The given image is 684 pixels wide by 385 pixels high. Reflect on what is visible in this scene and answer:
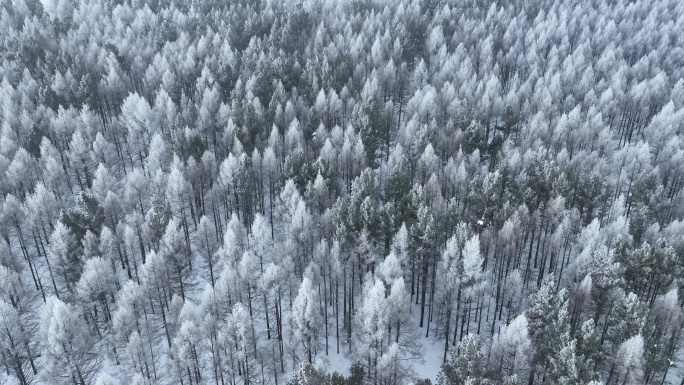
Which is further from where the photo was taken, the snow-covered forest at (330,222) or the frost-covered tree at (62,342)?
the snow-covered forest at (330,222)

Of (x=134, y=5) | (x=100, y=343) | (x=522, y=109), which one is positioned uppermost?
(x=134, y=5)

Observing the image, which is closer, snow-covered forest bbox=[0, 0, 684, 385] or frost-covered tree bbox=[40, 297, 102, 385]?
frost-covered tree bbox=[40, 297, 102, 385]

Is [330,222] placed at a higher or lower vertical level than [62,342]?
higher

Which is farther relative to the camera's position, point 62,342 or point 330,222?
point 330,222

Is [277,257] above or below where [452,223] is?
below

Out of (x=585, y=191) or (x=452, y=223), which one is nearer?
(x=452, y=223)

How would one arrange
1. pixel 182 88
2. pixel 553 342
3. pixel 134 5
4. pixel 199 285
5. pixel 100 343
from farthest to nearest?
pixel 134 5 < pixel 182 88 < pixel 199 285 < pixel 100 343 < pixel 553 342

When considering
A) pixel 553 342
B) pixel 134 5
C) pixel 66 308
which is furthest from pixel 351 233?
pixel 134 5

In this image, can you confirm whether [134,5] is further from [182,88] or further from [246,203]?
[246,203]
